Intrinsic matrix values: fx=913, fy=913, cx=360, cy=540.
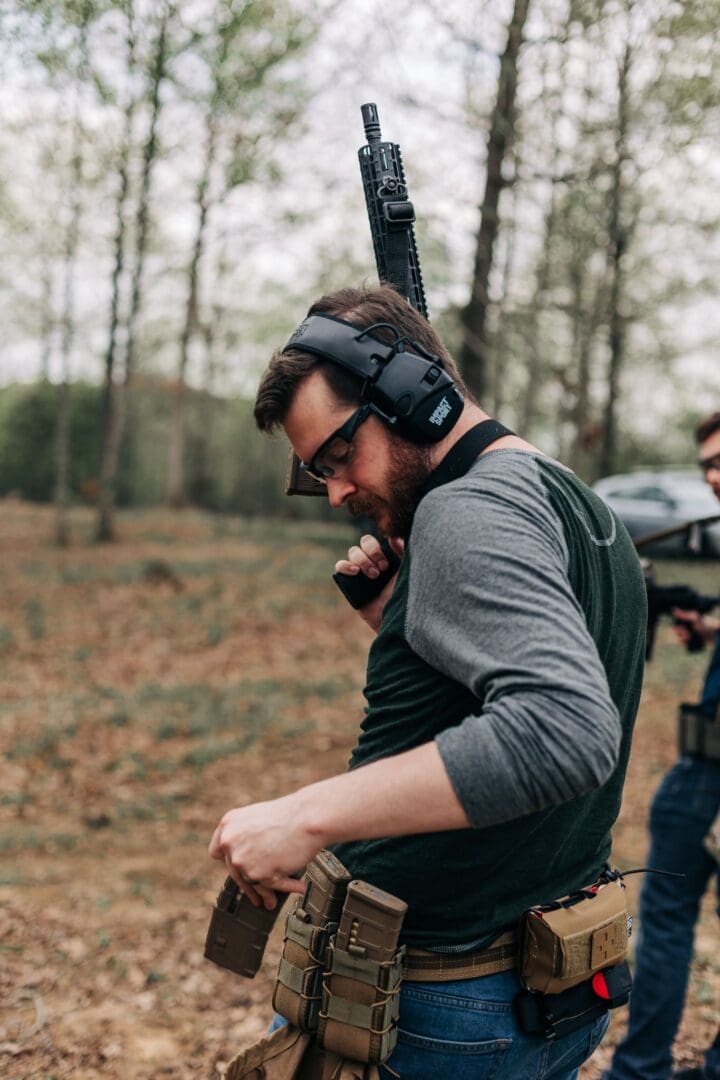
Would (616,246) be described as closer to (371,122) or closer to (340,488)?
(371,122)

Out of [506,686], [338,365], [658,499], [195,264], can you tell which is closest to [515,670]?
[506,686]

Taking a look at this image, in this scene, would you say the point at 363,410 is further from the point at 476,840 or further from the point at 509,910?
the point at 509,910

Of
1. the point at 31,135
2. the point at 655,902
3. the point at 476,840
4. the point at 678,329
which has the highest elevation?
the point at 31,135

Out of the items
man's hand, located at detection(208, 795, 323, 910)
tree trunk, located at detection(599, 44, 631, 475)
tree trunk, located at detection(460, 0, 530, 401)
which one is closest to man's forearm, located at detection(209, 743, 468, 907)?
man's hand, located at detection(208, 795, 323, 910)

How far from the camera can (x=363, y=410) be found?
1.62 m

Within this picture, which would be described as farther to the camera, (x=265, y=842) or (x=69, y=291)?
(x=69, y=291)

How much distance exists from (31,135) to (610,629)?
16.8 metres

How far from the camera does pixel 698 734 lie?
11.4 ft

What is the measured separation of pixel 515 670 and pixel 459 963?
0.70 meters

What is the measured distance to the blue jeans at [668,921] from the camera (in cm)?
336

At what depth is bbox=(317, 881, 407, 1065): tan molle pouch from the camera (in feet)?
5.10

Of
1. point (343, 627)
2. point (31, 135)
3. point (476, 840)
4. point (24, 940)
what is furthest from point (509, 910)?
point (31, 135)

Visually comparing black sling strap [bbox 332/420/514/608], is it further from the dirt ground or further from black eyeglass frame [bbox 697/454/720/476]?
the dirt ground

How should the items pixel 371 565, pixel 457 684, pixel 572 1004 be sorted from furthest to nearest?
pixel 371 565
pixel 572 1004
pixel 457 684
